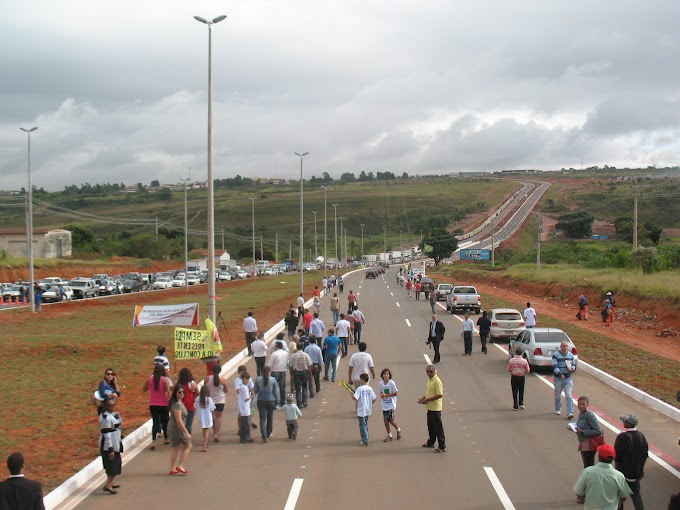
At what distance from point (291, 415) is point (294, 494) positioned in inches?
116

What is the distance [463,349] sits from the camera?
25641mm

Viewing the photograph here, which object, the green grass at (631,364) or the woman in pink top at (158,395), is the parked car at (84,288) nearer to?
the green grass at (631,364)

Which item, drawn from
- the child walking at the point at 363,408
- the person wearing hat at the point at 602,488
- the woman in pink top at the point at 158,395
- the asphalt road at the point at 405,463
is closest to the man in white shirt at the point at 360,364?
the asphalt road at the point at 405,463

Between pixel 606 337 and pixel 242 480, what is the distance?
22.9m

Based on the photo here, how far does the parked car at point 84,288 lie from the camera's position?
184 ft

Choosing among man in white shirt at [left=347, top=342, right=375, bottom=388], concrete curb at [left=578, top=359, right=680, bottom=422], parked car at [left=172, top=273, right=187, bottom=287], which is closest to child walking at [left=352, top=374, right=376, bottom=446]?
Result: man in white shirt at [left=347, top=342, right=375, bottom=388]

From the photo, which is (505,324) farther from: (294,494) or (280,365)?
(294,494)

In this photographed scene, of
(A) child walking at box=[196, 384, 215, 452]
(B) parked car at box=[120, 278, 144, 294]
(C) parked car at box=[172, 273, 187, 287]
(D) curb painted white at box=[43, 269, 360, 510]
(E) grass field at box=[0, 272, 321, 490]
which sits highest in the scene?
(A) child walking at box=[196, 384, 215, 452]

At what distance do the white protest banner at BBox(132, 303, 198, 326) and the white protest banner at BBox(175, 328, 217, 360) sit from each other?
8.82ft

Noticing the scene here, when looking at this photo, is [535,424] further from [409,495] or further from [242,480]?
[242,480]

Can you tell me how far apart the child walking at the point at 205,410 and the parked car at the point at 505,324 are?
16939 mm

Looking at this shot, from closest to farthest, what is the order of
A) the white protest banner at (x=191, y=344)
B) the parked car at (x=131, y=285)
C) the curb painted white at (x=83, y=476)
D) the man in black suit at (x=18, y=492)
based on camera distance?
the man in black suit at (x=18, y=492), the curb painted white at (x=83, y=476), the white protest banner at (x=191, y=344), the parked car at (x=131, y=285)

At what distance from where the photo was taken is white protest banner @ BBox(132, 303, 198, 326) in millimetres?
19734

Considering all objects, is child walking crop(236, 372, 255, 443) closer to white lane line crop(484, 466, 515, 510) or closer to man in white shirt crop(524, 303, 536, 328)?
white lane line crop(484, 466, 515, 510)
